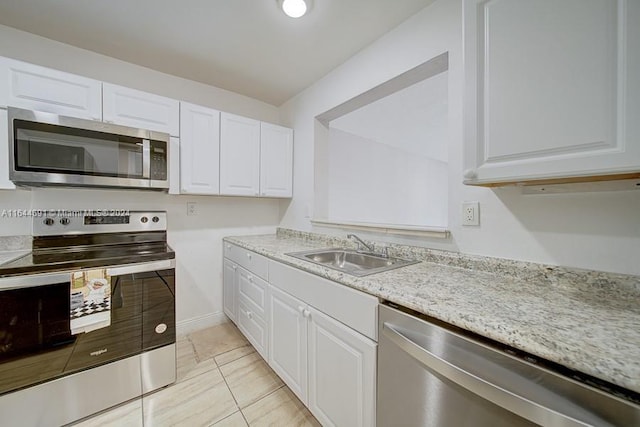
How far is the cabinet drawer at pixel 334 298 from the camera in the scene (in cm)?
96

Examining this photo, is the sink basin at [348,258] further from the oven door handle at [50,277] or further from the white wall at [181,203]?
the white wall at [181,203]

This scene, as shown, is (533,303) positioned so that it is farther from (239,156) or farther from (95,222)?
(95,222)

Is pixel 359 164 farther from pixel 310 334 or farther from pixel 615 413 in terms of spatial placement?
pixel 615 413

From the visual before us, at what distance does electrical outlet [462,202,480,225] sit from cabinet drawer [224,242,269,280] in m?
1.23

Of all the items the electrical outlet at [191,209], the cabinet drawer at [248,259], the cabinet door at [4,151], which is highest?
the cabinet door at [4,151]

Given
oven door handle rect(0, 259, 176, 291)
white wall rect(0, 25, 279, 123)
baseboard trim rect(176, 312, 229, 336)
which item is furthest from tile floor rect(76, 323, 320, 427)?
white wall rect(0, 25, 279, 123)

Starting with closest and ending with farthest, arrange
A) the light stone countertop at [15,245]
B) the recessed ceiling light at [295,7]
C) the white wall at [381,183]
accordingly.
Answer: the recessed ceiling light at [295,7]
the light stone countertop at [15,245]
the white wall at [381,183]

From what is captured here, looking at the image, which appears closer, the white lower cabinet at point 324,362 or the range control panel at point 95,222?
the white lower cabinet at point 324,362

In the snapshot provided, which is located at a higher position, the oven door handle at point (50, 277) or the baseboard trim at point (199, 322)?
the oven door handle at point (50, 277)

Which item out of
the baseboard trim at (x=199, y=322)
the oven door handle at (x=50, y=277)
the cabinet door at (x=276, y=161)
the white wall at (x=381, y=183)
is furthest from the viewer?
the white wall at (x=381, y=183)

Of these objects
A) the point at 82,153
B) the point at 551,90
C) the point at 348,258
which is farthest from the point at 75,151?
the point at 551,90

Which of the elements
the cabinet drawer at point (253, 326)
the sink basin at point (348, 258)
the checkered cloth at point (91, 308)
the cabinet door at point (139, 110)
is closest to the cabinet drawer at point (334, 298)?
the sink basin at point (348, 258)

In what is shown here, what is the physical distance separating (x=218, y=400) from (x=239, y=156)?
1831mm

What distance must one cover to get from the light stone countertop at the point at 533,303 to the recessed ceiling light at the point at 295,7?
1482mm
